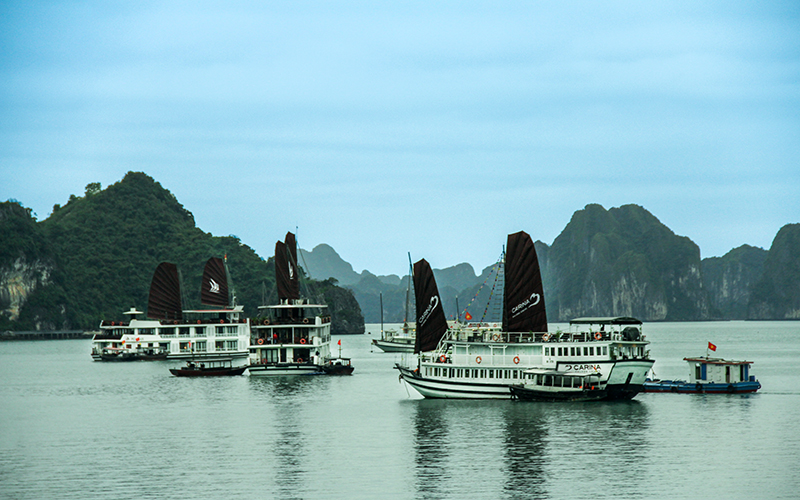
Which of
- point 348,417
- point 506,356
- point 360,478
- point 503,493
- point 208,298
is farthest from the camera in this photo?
point 208,298

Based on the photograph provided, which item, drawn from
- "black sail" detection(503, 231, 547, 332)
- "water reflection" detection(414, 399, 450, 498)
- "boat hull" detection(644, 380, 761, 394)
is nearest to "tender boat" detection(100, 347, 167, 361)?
"water reflection" detection(414, 399, 450, 498)

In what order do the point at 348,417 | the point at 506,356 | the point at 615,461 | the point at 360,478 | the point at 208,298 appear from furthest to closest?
the point at 208,298
the point at 506,356
the point at 348,417
the point at 615,461
the point at 360,478

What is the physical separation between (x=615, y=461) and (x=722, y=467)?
172 inches

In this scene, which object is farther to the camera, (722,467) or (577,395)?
(577,395)

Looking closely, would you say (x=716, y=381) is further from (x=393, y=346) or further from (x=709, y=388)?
(x=393, y=346)

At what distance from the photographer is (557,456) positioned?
37.1 m

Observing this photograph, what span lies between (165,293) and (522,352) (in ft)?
223

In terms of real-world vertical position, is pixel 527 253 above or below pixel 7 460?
above

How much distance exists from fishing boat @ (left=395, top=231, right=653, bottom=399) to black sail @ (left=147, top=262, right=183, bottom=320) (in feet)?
198

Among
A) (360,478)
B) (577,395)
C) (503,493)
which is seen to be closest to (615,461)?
(503,493)

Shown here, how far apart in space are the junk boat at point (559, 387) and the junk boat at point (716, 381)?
9230mm

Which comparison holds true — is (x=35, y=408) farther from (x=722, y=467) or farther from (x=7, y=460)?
(x=722, y=467)

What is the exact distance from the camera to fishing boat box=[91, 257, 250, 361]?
105062mm

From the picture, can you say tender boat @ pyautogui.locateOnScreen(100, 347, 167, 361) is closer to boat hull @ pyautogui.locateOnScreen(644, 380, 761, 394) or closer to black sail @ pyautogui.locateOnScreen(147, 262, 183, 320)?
black sail @ pyautogui.locateOnScreen(147, 262, 183, 320)
